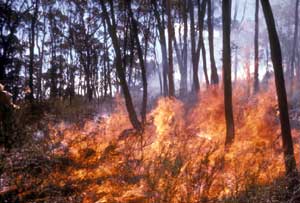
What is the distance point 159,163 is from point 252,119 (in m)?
6.69

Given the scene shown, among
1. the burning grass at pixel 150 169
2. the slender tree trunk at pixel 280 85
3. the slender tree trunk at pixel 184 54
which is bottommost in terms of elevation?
the burning grass at pixel 150 169

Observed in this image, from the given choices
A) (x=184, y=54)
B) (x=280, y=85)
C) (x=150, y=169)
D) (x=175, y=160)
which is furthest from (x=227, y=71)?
(x=184, y=54)

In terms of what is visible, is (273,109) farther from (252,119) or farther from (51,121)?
(51,121)

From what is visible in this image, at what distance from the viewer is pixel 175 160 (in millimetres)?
5594

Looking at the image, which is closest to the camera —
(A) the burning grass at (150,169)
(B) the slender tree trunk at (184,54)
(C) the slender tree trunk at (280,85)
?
(A) the burning grass at (150,169)

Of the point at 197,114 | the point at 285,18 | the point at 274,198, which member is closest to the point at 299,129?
the point at 197,114

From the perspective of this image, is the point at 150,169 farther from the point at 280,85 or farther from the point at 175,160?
the point at 280,85

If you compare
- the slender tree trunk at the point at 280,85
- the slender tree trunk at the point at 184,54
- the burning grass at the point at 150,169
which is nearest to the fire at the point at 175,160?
the burning grass at the point at 150,169

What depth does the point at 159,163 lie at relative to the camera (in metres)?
5.77

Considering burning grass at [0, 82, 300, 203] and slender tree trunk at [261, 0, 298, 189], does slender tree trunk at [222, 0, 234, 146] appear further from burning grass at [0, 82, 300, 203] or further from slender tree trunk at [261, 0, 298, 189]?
slender tree trunk at [261, 0, 298, 189]

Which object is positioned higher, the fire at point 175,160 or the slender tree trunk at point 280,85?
the slender tree trunk at point 280,85

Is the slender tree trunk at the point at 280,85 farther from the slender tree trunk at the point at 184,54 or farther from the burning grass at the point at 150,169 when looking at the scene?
the slender tree trunk at the point at 184,54

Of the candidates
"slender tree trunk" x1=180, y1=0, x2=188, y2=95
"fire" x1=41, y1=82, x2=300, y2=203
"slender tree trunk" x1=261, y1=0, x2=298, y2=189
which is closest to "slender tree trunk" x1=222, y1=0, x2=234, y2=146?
"fire" x1=41, y1=82, x2=300, y2=203

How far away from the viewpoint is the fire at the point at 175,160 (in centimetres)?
546
